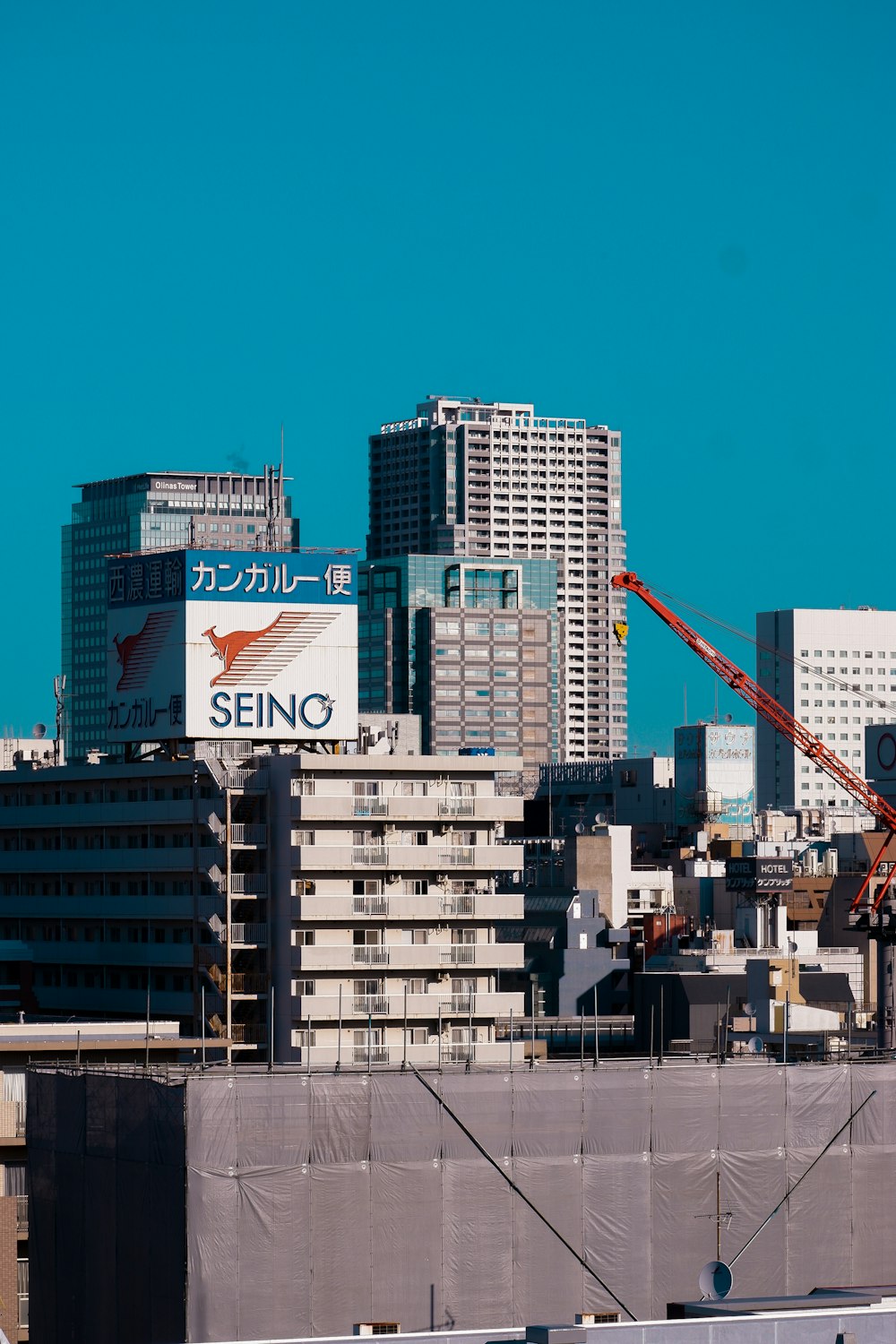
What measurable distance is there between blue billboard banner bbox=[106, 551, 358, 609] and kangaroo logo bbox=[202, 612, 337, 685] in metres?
1.21

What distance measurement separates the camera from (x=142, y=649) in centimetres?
12762

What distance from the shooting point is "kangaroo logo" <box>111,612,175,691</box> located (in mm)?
126125

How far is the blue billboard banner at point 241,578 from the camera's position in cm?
12500

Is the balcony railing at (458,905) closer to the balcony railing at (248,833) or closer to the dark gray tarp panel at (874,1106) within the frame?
the balcony railing at (248,833)

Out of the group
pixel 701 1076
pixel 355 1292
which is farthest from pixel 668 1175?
pixel 355 1292

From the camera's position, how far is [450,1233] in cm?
5762

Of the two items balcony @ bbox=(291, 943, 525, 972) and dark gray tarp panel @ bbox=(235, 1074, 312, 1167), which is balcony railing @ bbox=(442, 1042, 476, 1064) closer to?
balcony @ bbox=(291, 943, 525, 972)

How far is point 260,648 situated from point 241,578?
3.51 m

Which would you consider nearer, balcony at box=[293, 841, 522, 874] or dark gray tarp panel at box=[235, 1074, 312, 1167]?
dark gray tarp panel at box=[235, 1074, 312, 1167]

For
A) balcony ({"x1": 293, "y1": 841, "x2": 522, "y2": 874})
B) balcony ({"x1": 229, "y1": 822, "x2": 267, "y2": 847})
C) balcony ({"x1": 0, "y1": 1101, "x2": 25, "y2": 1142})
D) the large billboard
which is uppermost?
the large billboard

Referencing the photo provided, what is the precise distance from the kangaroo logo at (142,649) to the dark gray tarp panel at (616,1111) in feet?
223

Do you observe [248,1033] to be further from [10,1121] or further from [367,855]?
[10,1121]

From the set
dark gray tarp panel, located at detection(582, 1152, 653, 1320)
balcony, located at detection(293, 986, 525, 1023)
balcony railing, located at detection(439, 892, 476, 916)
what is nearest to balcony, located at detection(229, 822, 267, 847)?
balcony, located at detection(293, 986, 525, 1023)

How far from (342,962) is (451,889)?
7.57 m
